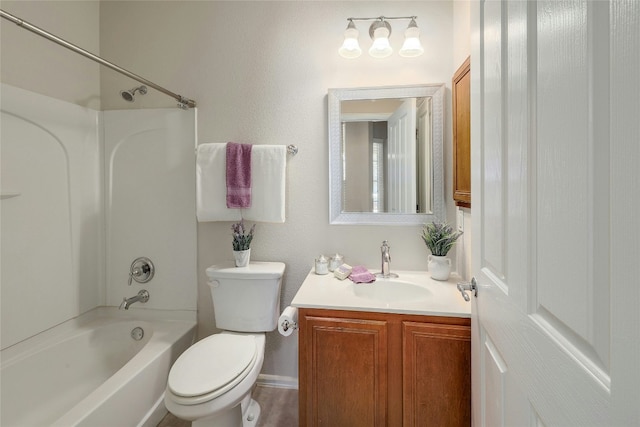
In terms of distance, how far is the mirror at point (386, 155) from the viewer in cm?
164

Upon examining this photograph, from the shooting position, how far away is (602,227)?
0.38 metres

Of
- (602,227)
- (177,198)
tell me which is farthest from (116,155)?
(602,227)

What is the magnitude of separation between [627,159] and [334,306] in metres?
1.07

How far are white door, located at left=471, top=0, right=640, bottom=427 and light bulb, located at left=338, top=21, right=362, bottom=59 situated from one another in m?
0.89

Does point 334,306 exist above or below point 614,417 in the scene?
below

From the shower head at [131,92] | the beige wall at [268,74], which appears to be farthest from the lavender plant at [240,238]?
the shower head at [131,92]

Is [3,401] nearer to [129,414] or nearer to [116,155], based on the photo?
[129,414]

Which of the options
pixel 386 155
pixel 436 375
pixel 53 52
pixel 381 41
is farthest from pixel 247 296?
pixel 53 52

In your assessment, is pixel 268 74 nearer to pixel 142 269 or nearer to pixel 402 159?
pixel 402 159

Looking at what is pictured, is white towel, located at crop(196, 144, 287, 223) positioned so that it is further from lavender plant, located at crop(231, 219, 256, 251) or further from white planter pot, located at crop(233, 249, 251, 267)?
white planter pot, located at crop(233, 249, 251, 267)

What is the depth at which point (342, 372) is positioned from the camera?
1.24 m

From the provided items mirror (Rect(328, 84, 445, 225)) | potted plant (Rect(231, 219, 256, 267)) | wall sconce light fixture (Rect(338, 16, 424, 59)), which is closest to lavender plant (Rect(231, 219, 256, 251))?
potted plant (Rect(231, 219, 256, 267))

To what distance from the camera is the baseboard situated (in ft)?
5.97

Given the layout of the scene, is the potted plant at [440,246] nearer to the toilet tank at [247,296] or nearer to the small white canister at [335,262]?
the small white canister at [335,262]
